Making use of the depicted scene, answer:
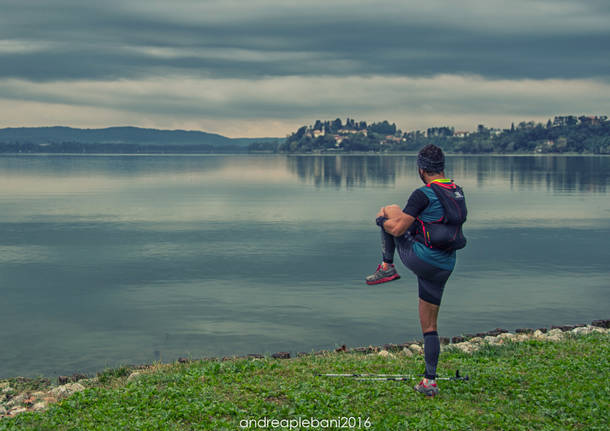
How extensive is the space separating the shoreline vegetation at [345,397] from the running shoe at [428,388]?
4.1 inches

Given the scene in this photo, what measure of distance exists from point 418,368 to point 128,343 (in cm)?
926

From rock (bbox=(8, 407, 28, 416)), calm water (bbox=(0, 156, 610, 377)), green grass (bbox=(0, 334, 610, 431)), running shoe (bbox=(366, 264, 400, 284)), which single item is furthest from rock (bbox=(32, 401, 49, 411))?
running shoe (bbox=(366, 264, 400, 284))

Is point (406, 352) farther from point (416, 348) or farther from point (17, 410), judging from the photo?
point (17, 410)

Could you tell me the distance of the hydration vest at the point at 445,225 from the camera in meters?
8.72

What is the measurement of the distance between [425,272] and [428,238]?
0.49 metres

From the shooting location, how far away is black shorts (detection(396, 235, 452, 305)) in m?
8.89

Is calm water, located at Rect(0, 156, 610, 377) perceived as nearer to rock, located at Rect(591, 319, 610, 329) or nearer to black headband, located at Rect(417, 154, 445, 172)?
rock, located at Rect(591, 319, 610, 329)

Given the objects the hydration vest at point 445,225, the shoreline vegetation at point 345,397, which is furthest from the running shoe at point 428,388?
the hydration vest at point 445,225

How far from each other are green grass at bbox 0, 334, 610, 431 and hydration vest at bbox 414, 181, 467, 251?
7.33 ft

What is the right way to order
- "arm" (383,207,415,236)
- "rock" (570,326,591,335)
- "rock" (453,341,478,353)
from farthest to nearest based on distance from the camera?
"rock" (570,326,591,335)
"rock" (453,341,478,353)
"arm" (383,207,415,236)

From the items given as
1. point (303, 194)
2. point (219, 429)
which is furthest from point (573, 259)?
point (303, 194)

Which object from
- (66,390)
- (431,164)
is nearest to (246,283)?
(66,390)

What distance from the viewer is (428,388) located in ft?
30.5

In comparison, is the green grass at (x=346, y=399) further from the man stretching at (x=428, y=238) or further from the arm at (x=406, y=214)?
the arm at (x=406, y=214)
